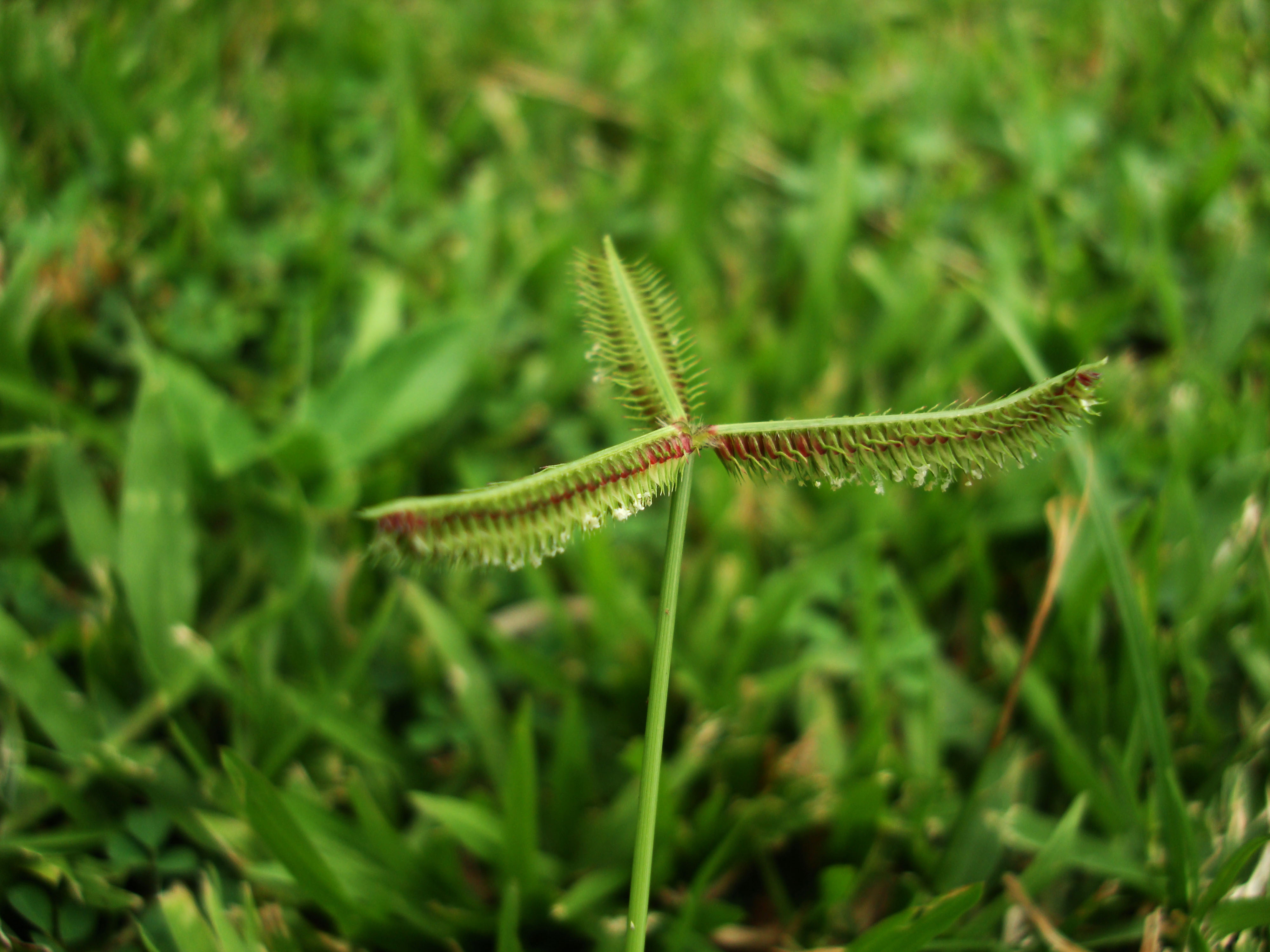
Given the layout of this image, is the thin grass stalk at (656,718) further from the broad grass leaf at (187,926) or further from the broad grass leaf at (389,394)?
the broad grass leaf at (389,394)

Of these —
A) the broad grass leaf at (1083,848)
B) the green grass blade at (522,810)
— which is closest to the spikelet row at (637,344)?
the green grass blade at (522,810)

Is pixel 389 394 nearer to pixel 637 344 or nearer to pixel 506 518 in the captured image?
pixel 637 344

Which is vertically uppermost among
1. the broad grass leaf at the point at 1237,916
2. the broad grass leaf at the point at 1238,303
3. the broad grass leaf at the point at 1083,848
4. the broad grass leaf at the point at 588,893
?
the broad grass leaf at the point at 1238,303

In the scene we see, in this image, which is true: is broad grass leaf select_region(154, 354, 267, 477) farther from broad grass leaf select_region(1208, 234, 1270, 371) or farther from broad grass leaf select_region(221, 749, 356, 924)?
broad grass leaf select_region(1208, 234, 1270, 371)

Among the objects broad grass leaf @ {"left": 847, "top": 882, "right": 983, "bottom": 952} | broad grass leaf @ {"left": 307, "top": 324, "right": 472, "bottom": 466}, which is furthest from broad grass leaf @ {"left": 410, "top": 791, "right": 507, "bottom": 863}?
broad grass leaf @ {"left": 307, "top": 324, "right": 472, "bottom": 466}

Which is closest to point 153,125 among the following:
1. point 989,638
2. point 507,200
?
point 507,200

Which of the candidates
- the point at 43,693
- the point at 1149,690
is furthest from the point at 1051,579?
the point at 43,693

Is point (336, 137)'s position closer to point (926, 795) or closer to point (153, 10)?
point (153, 10)
